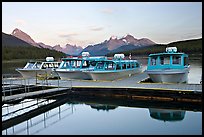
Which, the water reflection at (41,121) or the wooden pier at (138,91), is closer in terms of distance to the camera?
the water reflection at (41,121)

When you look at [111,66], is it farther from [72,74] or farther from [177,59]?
[177,59]

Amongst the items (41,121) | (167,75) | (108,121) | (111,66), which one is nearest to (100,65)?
(111,66)

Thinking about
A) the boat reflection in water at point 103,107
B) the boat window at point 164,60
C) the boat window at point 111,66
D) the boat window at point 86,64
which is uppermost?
the boat window at point 164,60

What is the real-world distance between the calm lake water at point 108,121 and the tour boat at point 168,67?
8.94 feet

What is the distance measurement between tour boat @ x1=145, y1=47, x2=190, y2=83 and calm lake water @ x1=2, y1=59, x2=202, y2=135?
8.94 ft

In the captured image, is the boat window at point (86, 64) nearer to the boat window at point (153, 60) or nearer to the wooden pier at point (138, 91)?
the wooden pier at point (138, 91)

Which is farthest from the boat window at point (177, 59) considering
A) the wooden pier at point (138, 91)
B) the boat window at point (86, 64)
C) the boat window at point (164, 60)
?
the boat window at point (86, 64)

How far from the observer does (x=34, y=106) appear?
46.7 feet

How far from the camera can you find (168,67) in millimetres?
15805

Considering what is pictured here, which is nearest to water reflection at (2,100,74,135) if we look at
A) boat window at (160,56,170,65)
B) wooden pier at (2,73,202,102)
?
wooden pier at (2,73,202,102)

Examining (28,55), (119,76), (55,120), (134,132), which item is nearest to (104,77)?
(119,76)

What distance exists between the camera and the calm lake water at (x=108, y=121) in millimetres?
10031

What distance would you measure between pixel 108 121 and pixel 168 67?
6.54 m

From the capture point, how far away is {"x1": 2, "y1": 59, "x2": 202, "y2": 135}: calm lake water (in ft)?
32.9
